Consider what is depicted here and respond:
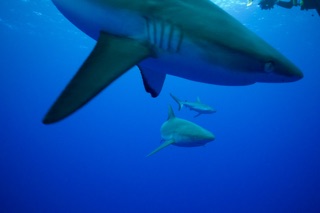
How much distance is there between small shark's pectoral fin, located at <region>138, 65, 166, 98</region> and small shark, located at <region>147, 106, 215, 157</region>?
303 cm

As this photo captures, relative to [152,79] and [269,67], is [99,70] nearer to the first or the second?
[269,67]

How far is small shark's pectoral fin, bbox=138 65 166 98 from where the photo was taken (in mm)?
2875

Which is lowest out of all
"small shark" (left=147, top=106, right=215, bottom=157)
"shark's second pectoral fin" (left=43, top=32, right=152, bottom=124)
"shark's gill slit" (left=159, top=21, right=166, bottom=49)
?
"shark's second pectoral fin" (left=43, top=32, right=152, bottom=124)

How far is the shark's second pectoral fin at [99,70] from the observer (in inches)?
59.6

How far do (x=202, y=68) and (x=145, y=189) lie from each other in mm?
34124

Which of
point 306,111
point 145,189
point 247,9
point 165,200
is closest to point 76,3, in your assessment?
point 247,9

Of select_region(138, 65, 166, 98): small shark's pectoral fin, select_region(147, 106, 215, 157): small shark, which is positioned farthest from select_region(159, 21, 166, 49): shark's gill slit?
select_region(147, 106, 215, 157): small shark

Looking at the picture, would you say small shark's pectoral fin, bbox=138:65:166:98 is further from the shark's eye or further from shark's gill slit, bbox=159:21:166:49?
the shark's eye

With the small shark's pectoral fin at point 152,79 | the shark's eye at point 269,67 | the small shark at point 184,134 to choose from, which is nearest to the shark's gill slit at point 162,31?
the shark's eye at point 269,67

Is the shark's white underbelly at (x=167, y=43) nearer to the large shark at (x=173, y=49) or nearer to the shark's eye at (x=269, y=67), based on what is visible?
the large shark at (x=173, y=49)

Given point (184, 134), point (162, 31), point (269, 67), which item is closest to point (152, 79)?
point (162, 31)

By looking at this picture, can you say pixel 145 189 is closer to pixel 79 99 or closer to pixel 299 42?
pixel 299 42

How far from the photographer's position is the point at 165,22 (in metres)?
1.86

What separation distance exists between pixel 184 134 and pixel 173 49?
443 cm
